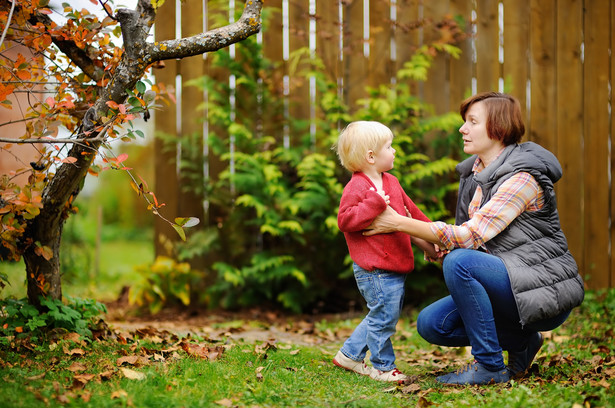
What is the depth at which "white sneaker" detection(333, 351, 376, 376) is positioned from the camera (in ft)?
9.71

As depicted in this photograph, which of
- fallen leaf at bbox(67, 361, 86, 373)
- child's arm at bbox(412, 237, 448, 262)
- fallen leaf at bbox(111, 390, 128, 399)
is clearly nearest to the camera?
fallen leaf at bbox(111, 390, 128, 399)

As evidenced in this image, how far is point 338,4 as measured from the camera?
509 centimetres

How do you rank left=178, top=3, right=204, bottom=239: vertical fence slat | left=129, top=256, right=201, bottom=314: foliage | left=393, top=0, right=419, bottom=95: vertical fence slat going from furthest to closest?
1. left=393, top=0, right=419, bottom=95: vertical fence slat
2. left=178, top=3, right=204, bottom=239: vertical fence slat
3. left=129, top=256, right=201, bottom=314: foliage

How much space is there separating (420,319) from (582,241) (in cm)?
291

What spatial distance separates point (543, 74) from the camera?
5199mm

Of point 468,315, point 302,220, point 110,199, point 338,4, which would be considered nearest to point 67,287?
point 302,220

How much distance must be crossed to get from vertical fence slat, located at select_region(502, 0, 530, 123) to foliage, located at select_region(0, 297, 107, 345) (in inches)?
161

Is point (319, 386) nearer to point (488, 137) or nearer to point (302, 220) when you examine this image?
point (488, 137)

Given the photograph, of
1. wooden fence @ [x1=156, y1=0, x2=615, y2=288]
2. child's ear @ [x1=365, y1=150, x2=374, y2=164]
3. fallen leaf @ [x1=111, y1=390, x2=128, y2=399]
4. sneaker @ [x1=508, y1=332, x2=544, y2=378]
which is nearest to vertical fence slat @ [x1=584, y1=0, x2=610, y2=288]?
wooden fence @ [x1=156, y1=0, x2=615, y2=288]

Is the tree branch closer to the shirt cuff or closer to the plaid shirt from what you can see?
the shirt cuff

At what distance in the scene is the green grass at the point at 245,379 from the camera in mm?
2285

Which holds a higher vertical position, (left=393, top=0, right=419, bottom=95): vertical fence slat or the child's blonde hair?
(left=393, top=0, right=419, bottom=95): vertical fence slat

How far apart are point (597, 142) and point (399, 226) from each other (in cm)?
337

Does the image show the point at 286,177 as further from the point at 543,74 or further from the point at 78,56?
Result: the point at 543,74
